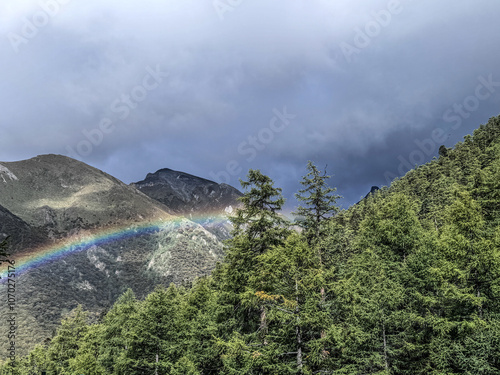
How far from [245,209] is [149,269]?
192999 millimetres

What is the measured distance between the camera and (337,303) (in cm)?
2217

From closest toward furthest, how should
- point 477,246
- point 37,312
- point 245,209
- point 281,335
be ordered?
point 281,335, point 477,246, point 245,209, point 37,312

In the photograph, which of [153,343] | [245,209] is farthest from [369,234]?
[153,343]

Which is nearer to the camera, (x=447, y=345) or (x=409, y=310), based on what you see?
(x=447, y=345)

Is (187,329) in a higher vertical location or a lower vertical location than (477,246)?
lower

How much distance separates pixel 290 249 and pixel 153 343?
19318 millimetres

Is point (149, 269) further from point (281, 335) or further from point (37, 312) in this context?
point (281, 335)

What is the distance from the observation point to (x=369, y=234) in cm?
3034

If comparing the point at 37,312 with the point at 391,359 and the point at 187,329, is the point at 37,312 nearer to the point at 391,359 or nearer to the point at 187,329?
the point at 187,329

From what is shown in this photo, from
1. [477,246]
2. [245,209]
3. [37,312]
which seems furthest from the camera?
[37,312]

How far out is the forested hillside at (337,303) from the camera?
687 inches

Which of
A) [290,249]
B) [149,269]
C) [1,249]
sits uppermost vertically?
[149,269]

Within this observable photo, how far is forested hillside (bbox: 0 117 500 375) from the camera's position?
17.5 metres

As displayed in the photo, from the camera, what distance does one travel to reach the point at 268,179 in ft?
81.8
